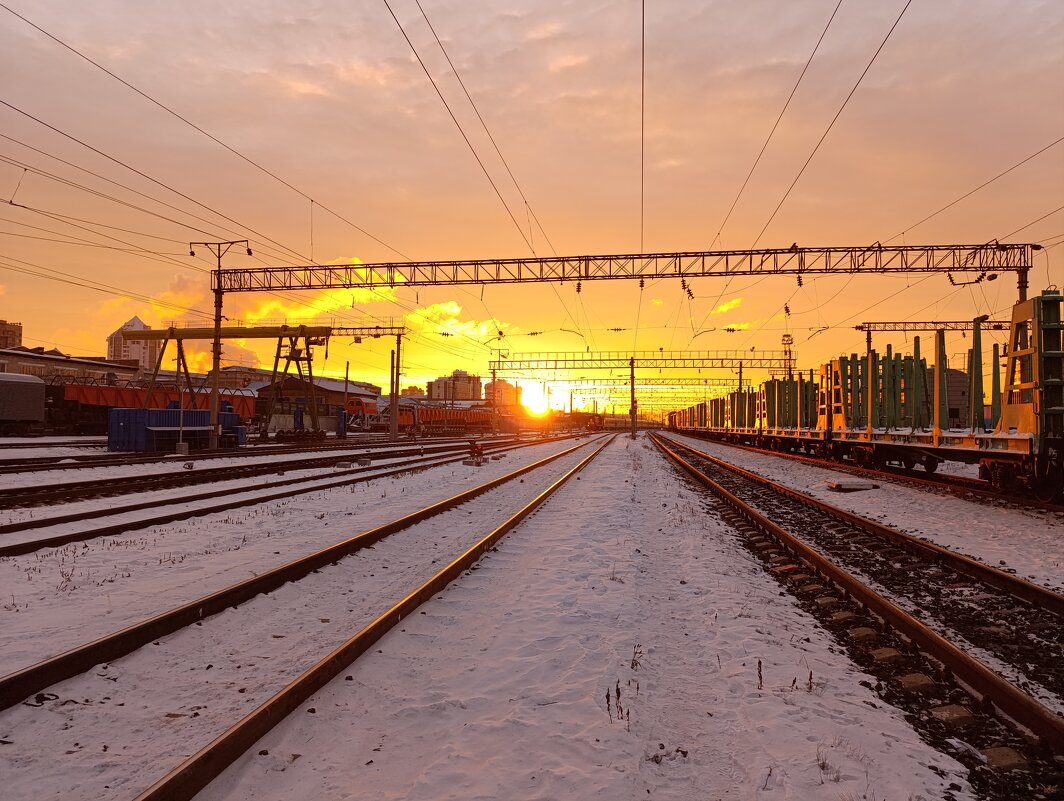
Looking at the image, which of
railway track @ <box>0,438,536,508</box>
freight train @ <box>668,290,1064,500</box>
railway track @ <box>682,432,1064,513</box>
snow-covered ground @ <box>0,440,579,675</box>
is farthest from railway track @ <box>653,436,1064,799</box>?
railway track @ <box>0,438,536,508</box>

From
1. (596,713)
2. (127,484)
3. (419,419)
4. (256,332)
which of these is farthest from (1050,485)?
(419,419)

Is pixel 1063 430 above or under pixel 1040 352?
under

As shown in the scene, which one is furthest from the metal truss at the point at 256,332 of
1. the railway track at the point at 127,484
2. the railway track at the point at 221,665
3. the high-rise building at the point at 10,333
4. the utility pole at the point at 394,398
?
the high-rise building at the point at 10,333

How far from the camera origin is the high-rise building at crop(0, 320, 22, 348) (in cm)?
13962

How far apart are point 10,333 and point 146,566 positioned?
7255 inches

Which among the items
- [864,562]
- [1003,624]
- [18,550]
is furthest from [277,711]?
[864,562]

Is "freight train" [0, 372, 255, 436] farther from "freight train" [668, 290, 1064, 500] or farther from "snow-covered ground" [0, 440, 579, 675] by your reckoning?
"freight train" [668, 290, 1064, 500]

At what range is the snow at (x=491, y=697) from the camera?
10.7ft

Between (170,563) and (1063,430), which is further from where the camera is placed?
(1063,430)

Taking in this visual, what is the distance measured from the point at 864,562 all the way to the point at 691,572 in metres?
2.52

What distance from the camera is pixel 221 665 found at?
4754 millimetres

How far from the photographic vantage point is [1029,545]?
9.38 metres

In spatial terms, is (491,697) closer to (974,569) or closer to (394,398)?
(974,569)

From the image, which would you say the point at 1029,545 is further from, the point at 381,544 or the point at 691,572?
the point at 381,544
